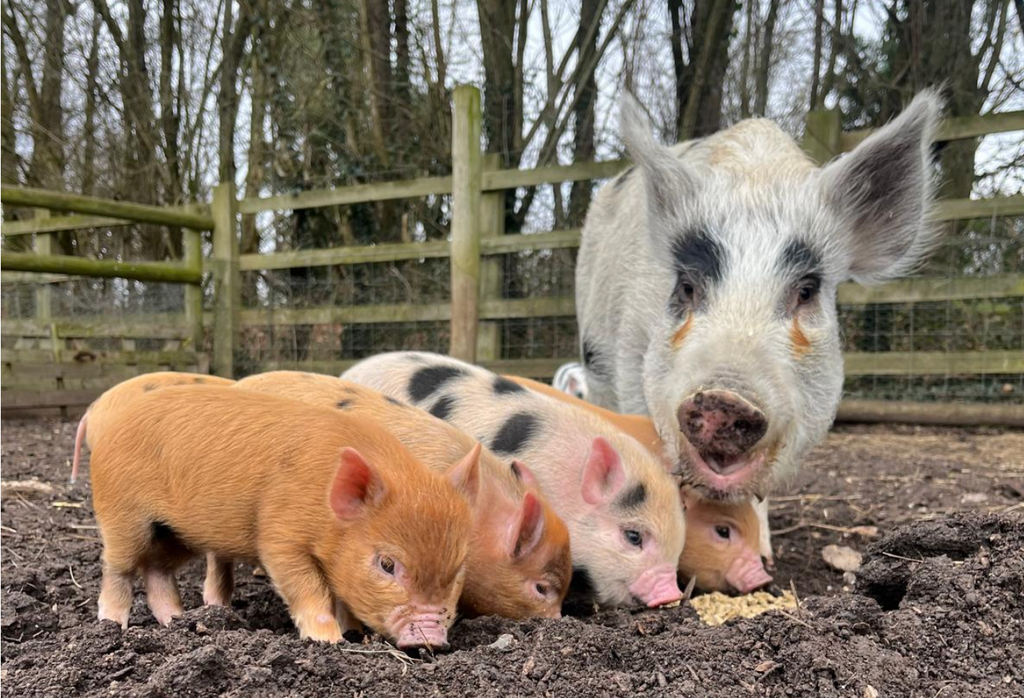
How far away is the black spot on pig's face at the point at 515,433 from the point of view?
3.12 m

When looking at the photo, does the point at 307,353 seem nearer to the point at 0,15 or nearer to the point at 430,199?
the point at 430,199

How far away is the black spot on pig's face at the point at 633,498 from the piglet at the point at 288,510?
0.84 meters

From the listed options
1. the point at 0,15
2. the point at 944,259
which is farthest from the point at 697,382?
the point at 0,15

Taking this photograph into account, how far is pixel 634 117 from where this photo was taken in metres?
3.43

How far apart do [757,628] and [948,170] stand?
6.85 meters

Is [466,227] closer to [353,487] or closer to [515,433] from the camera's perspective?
[515,433]

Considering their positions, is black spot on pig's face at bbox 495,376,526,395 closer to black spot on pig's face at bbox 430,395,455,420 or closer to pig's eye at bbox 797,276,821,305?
black spot on pig's face at bbox 430,395,455,420

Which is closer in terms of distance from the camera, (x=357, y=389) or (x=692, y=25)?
(x=357, y=389)

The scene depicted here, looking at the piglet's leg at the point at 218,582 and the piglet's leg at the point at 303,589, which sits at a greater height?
the piglet's leg at the point at 303,589

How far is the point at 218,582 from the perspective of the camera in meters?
2.57

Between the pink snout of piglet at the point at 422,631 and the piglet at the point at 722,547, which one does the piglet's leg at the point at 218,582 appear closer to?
the pink snout of piglet at the point at 422,631

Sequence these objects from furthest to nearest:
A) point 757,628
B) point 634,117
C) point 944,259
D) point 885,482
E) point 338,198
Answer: point 338,198 < point 944,259 < point 885,482 < point 634,117 < point 757,628

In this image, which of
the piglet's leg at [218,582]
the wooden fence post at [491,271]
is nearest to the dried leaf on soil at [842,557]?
the piglet's leg at [218,582]

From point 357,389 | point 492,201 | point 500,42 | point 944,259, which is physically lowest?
point 357,389
